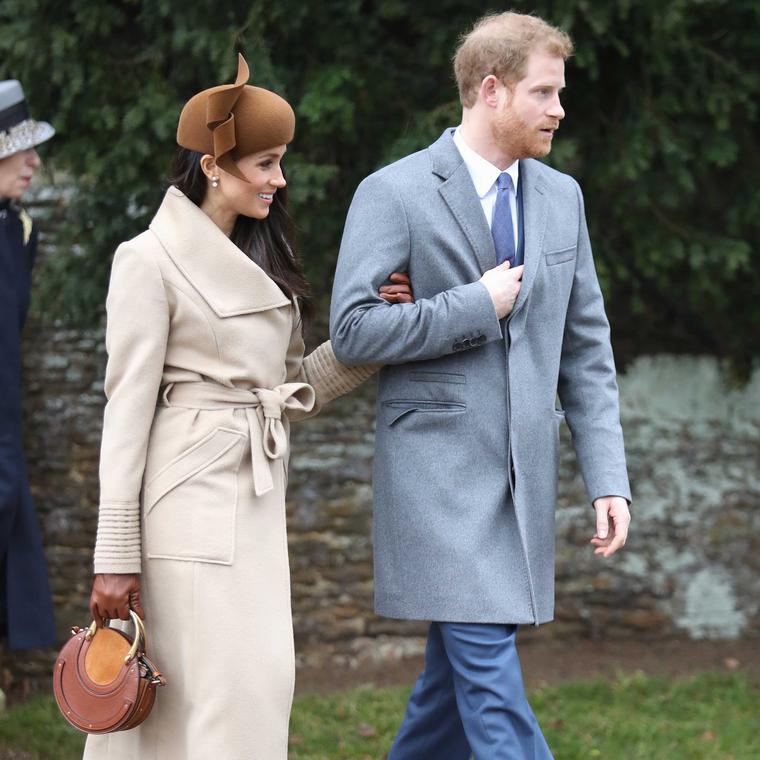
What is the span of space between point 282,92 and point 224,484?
2.44 m

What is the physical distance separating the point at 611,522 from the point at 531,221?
2.68ft

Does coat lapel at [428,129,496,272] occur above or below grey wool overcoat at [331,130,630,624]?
above

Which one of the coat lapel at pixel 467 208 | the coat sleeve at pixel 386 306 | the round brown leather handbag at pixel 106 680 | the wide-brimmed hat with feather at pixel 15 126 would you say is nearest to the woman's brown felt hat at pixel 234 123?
the coat sleeve at pixel 386 306

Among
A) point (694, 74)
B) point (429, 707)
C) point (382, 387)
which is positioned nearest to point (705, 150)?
point (694, 74)

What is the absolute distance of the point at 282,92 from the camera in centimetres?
518

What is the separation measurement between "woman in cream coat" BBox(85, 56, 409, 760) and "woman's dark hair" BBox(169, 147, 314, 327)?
1 cm

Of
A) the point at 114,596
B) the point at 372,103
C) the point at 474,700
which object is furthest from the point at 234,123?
the point at 372,103

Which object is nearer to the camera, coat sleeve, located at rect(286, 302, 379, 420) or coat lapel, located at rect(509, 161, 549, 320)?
coat lapel, located at rect(509, 161, 549, 320)

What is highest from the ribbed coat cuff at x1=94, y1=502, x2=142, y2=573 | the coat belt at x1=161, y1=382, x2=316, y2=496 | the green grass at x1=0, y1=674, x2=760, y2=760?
the coat belt at x1=161, y1=382, x2=316, y2=496

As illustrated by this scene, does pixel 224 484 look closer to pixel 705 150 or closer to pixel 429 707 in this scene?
pixel 429 707

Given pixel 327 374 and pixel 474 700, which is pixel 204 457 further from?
pixel 474 700

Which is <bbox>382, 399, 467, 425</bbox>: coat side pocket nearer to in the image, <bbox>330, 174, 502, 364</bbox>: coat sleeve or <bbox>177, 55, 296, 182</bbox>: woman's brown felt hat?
<bbox>330, 174, 502, 364</bbox>: coat sleeve

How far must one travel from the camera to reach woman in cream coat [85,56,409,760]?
309 centimetres

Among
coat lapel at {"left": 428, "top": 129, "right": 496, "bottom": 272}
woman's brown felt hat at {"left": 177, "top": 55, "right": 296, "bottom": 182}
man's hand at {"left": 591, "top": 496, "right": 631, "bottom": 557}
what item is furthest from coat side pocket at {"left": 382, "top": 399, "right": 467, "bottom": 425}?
woman's brown felt hat at {"left": 177, "top": 55, "right": 296, "bottom": 182}
